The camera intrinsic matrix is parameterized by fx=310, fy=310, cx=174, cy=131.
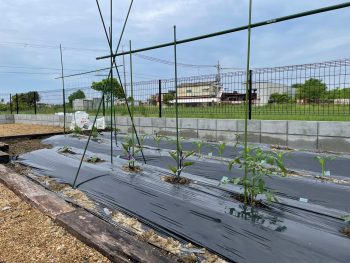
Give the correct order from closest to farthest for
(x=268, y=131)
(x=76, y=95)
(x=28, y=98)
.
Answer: (x=268, y=131), (x=76, y=95), (x=28, y=98)

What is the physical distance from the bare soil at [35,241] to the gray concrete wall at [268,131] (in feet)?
14.3

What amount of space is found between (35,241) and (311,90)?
205 inches

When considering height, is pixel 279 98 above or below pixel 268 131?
above

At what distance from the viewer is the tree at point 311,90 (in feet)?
18.0

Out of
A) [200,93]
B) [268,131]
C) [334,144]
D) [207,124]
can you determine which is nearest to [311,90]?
[268,131]

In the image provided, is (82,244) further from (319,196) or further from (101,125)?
(101,125)

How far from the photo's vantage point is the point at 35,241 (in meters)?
2.14

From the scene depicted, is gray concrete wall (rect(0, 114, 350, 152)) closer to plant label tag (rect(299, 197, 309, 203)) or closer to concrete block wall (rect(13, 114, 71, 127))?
plant label tag (rect(299, 197, 309, 203))

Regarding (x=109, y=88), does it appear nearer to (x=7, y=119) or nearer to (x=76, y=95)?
(x=76, y=95)

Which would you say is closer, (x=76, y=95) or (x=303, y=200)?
(x=303, y=200)

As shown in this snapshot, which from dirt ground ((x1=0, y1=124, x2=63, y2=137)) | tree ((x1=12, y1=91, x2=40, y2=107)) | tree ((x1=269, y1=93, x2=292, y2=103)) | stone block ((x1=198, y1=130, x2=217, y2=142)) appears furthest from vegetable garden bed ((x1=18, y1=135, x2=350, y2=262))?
tree ((x1=12, y1=91, x2=40, y2=107))

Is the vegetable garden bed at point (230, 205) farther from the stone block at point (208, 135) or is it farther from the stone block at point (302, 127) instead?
the stone block at point (208, 135)

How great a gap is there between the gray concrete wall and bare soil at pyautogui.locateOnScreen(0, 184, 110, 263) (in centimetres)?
437

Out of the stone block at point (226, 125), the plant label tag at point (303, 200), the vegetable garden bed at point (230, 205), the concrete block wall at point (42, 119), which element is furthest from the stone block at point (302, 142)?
the concrete block wall at point (42, 119)
